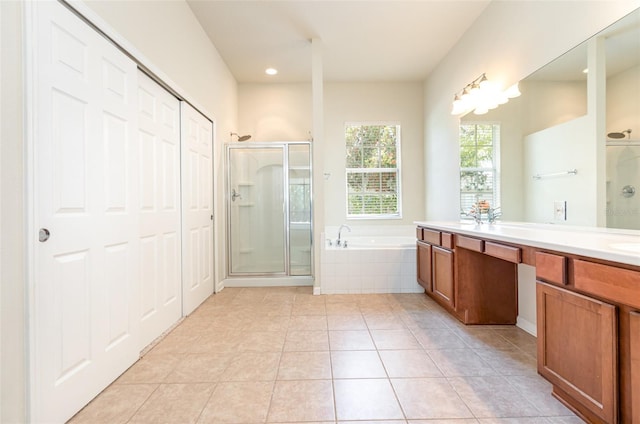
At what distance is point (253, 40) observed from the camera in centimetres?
347

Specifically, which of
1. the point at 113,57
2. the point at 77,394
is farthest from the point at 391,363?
the point at 113,57

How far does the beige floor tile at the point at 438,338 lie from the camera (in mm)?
2125

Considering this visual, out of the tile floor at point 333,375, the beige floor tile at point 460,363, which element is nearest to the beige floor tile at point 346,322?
the tile floor at point 333,375

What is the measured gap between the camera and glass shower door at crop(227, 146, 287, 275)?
4027mm

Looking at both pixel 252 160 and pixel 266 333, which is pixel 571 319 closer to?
pixel 266 333

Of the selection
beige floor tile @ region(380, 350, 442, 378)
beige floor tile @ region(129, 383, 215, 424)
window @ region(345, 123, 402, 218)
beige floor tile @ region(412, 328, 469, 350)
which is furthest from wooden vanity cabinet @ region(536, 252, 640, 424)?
window @ region(345, 123, 402, 218)

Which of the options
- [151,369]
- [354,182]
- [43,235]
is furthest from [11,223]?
[354,182]

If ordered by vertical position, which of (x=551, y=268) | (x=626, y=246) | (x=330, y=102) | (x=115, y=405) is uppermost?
(x=330, y=102)

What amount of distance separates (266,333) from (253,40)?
310cm

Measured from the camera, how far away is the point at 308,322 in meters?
2.62

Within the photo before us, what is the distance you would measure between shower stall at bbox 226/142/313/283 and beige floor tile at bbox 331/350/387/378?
6.56 feet

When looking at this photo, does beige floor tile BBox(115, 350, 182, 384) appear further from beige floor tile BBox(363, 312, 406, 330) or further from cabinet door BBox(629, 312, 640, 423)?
cabinet door BBox(629, 312, 640, 423)

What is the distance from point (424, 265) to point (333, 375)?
1.79m

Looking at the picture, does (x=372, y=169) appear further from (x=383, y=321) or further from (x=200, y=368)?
(x=200, y=368)
